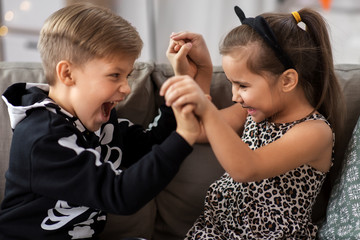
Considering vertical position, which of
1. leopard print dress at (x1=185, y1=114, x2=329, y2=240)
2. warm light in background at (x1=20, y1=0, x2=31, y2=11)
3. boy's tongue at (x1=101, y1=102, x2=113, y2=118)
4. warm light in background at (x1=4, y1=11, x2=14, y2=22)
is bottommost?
leopard print dress at (x1=185, y1=114, x2=329, y2=240)

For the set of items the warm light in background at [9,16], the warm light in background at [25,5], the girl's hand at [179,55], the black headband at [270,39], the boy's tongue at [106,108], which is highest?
the black headband at [270,39]

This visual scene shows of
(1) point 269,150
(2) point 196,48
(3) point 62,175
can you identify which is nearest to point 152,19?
(2) point 196,48

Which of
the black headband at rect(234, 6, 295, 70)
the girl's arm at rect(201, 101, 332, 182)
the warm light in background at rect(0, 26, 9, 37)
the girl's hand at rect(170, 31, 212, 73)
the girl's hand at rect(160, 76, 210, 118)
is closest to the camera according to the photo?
the girl's hand at rect(160, 76, 210, 118)

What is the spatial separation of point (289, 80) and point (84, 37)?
573 millimetres

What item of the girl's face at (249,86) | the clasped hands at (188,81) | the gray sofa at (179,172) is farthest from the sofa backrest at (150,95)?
the girl's face at (249,86)

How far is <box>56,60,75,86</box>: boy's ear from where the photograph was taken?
1161mm

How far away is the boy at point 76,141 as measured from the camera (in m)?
1.04

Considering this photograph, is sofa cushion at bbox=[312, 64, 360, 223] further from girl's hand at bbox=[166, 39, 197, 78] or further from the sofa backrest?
girl's hand at bbox=[166, 39, 197, 78]

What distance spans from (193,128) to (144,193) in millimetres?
187

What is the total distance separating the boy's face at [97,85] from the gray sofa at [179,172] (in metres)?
0.27

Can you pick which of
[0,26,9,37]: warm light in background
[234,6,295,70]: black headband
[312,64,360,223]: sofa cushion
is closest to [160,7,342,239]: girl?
[234,6,295,70]: black headband

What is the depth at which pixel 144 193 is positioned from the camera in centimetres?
103

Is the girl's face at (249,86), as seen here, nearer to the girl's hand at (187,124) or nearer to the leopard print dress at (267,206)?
the leopard print dress at (267,206)

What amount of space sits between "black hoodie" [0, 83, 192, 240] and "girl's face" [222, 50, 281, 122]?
322mm
